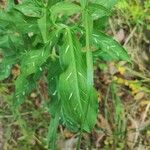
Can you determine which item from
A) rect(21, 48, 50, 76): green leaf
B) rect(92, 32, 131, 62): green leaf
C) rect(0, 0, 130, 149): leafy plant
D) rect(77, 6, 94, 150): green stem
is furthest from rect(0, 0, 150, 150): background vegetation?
rect(77, 6, 94, 150): green stem

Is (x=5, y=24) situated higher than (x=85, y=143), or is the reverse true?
(x=5, y=24)

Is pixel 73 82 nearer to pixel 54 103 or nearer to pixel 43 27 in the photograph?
pixel 43 27

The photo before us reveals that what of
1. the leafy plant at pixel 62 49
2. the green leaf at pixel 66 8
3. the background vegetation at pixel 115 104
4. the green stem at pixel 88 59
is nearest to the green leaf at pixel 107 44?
the leafy plant at pixel 62 49

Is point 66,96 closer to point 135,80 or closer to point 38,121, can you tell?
point 38,121

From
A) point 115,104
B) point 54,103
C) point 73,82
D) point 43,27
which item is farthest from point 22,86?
point 115,104

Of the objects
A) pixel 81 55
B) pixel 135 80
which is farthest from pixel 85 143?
pixel 81 55

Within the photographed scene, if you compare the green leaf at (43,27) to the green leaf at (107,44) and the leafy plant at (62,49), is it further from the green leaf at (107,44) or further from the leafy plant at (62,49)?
the green leaf at (107,44)

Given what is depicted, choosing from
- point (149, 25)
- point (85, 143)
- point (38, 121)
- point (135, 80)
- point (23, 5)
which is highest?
point (23, 5)

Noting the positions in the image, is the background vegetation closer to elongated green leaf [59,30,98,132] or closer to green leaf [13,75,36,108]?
green leaf [13,75,36,108]

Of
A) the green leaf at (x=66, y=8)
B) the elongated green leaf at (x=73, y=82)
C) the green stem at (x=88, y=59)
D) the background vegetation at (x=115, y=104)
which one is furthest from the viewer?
the background vegetation at (x=115, y=104)

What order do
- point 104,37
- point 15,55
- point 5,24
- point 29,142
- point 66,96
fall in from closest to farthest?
point 66,96 → point 104,37 → point 5,24 → point 15,55 → point 29,142
